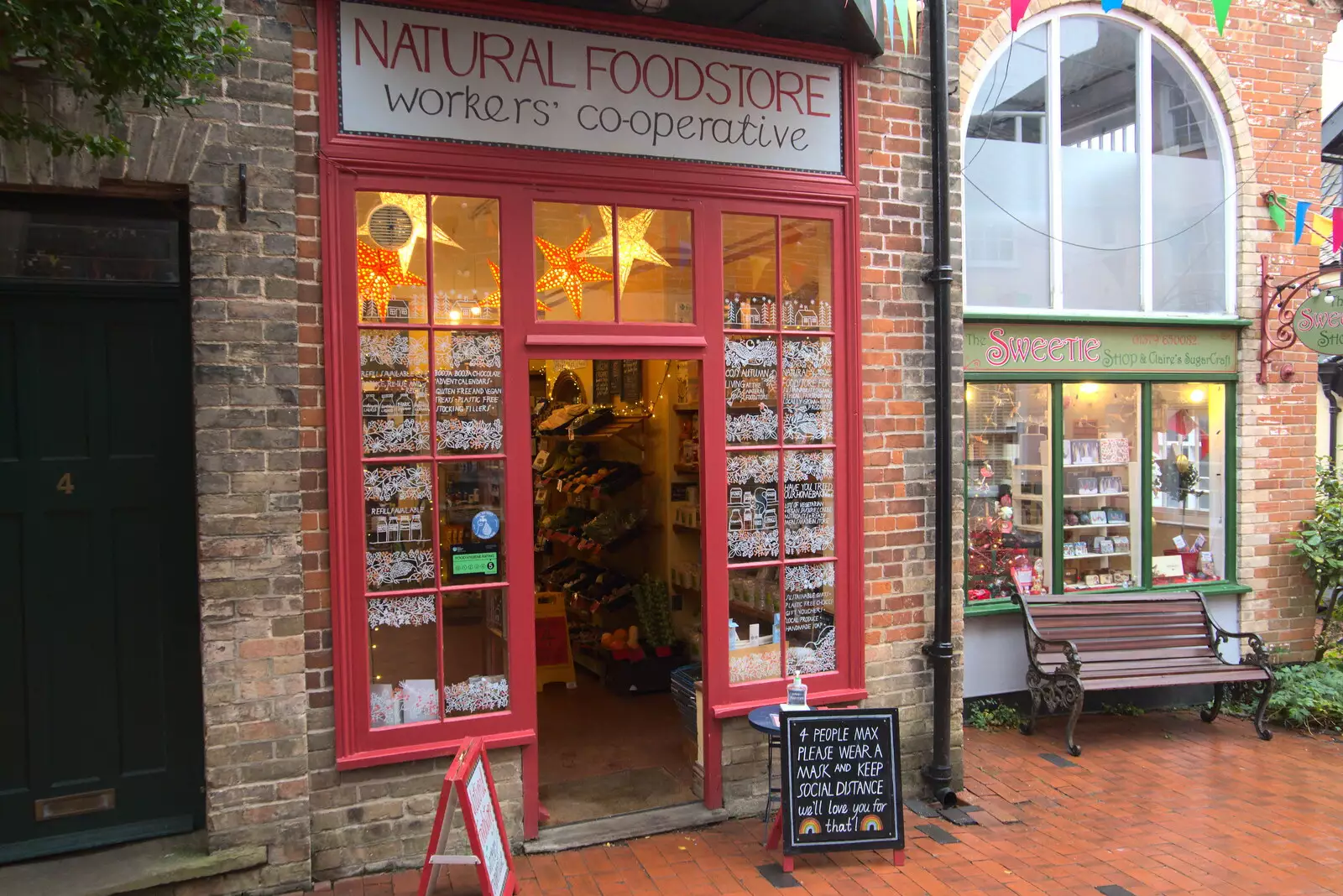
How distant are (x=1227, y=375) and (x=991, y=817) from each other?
175 inches

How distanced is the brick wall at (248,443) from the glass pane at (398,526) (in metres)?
0.34

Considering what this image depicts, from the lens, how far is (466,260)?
14.7 feet

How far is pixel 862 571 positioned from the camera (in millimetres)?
5254

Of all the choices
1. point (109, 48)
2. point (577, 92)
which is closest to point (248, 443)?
point (109, 48)

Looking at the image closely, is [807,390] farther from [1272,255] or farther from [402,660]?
[1272,255]

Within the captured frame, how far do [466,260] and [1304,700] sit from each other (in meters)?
6.72

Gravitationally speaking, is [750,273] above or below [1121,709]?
above

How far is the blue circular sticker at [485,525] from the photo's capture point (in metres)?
4.55

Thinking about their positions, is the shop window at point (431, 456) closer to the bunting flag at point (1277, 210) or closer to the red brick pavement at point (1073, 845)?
the red brick pavement at point (1073, 845)

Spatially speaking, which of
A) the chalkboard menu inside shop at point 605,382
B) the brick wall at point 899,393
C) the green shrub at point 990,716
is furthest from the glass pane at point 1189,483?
the chalkboard menu inside shop at point 605,382

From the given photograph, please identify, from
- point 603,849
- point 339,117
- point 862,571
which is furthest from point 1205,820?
point 339,117

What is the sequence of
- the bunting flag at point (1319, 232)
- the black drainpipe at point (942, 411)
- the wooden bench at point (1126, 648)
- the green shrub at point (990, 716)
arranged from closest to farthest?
the black drainpipe at point (942, 411), the wooden bench at point (1126, 648), the green shrub at point (990, 716), the bunting flag at point (1319, 232)

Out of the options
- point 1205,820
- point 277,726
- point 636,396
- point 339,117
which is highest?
point 339,117

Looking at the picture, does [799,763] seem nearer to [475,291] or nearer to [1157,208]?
[475,291]
